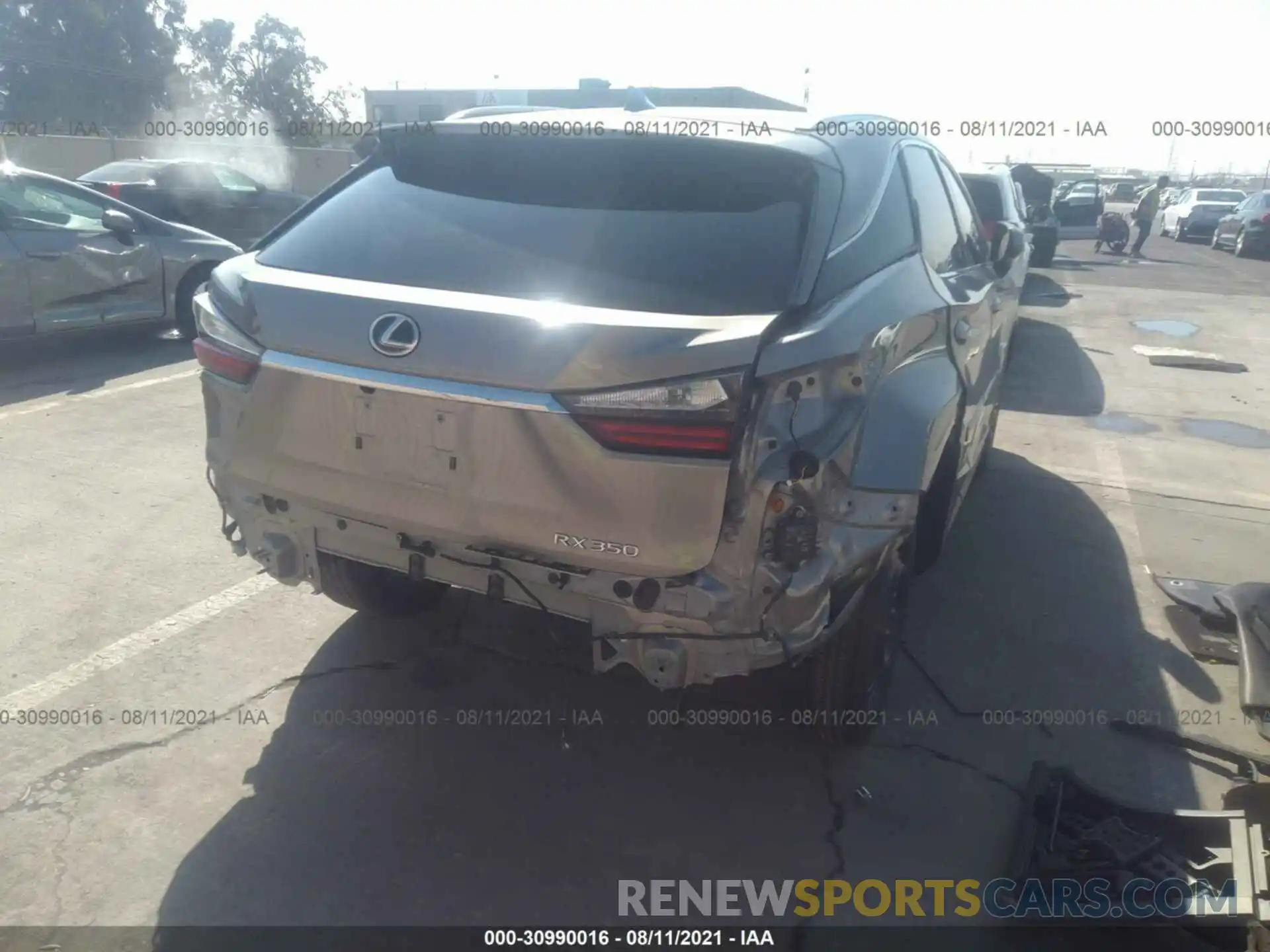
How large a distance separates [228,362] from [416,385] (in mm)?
703

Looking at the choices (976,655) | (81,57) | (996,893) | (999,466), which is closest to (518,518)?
(996,893)

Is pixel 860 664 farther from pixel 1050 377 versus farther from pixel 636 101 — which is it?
pixel 1050 377

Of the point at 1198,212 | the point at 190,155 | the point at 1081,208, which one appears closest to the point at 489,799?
the point at 1081,208

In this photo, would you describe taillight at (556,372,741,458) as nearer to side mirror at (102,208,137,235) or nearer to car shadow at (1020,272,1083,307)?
side mirror at (102,208,137,235)

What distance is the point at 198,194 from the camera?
573 inches

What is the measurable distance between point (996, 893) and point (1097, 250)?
24.5 m

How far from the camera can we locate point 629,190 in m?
2.96

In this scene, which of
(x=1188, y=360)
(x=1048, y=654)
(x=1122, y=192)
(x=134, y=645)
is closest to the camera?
(x=134, y=645)

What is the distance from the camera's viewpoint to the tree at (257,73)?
5556 centimetres

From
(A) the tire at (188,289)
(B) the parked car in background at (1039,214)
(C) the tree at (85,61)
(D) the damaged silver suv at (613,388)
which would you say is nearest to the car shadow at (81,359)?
(A) the tire at (188,289)

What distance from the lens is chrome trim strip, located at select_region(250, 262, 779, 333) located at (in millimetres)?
2547

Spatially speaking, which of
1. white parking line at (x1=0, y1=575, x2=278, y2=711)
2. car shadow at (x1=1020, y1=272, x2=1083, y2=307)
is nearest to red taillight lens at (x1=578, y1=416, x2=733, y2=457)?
white parking line at (x1=0, y1=575, x2=278, y2=711)

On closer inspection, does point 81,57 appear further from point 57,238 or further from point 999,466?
point 999,466

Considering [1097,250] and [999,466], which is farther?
[1097,250]
